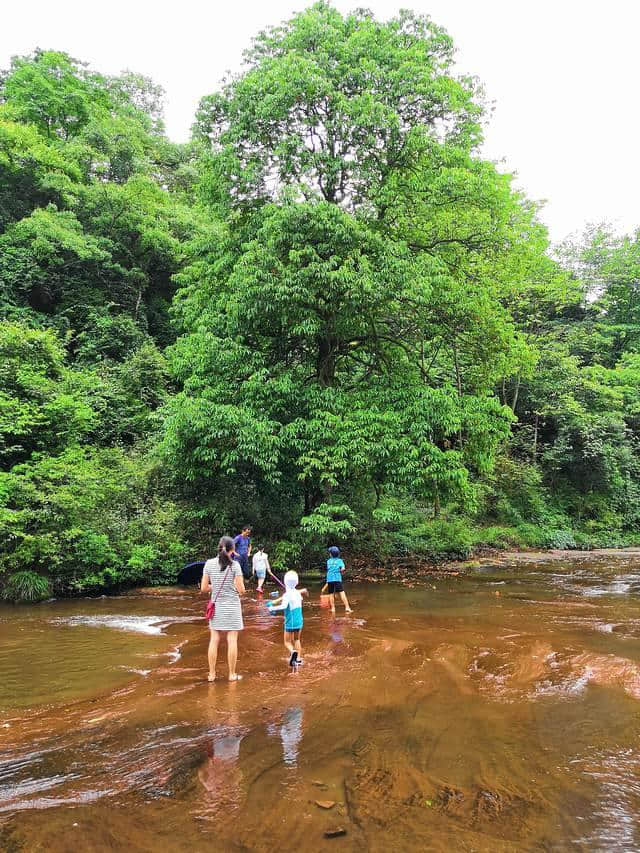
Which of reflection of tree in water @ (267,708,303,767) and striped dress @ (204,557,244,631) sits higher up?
Result: striped dress @ (204,557,244,631)

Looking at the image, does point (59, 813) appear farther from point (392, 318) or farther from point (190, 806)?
point (392, 318)

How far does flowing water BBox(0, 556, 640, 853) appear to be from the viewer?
345 centimetres

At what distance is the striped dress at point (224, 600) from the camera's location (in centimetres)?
651

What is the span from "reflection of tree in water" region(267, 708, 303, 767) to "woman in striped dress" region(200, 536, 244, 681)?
1.33 m

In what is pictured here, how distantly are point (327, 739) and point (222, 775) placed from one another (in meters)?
A: 1.10

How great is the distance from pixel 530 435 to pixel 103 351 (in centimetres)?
2170

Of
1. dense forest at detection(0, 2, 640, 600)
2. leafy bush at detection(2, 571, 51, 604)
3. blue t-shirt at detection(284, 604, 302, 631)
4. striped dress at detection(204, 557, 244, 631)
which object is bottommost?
leafy bush at detection(2, 571, 51, 604)

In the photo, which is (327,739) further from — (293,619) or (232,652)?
(293,619)

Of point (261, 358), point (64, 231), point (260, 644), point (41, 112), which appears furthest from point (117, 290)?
point (260, 644)

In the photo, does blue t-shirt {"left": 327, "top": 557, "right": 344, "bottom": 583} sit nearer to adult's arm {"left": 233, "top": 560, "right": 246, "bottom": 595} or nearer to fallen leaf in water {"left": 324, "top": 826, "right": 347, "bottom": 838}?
adult's arm {"left": 233, "top": 560, "right": 246, "bottom": 595}

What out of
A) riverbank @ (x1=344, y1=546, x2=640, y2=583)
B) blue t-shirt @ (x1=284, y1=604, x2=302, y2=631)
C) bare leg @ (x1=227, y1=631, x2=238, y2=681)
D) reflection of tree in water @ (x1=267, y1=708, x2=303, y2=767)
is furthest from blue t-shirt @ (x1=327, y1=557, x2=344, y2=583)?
reflection of tree in water @ (x1=267, y1=708, x2=303, y2=767)

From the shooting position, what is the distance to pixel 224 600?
6539 mm

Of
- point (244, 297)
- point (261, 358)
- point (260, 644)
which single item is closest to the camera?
point (260, 644)

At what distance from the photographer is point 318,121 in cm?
1421
